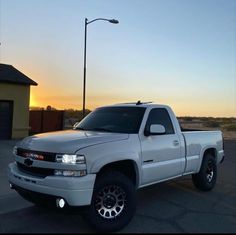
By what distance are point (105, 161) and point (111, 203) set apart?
67 cm

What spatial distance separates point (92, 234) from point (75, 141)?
1.39 metres

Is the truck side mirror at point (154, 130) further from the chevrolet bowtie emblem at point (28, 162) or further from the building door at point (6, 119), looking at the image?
the building door at point (6, 119)

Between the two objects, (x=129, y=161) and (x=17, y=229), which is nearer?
(x=17, y=229)

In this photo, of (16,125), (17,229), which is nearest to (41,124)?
(16,125)

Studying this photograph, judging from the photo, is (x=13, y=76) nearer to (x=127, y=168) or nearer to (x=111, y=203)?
(x=127, y=168)

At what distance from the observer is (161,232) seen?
569 cm

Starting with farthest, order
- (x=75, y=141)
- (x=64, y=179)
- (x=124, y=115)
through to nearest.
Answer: (x=124, y=115) < (x=75, y=141) < (x=64, y=179)

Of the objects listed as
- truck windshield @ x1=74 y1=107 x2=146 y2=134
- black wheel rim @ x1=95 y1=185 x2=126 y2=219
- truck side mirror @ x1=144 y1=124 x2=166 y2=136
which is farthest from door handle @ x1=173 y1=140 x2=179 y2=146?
black wheel rim @ x1=95 y1=185 x2=126 y2=219

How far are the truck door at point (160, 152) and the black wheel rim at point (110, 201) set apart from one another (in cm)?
82

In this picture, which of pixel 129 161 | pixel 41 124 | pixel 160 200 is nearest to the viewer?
pixel 129 161

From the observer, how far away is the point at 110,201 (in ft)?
18.9

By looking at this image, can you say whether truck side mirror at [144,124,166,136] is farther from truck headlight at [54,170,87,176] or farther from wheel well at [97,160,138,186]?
truck headlight at [54,170,87,176]

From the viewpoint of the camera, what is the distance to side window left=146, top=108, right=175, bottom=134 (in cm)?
723

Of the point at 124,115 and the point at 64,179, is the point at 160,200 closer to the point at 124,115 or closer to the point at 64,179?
the point at 124,115
